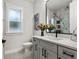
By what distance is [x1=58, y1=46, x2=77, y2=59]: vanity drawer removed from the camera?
1.17m

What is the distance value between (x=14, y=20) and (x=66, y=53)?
12.1 ft

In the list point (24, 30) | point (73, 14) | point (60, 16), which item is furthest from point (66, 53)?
point (24, 30)

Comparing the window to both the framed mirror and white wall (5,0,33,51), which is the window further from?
the framed mirror

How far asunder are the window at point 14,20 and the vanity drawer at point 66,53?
10.9 ft

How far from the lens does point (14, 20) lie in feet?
14.8

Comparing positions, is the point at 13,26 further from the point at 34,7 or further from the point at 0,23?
the point at 0,23

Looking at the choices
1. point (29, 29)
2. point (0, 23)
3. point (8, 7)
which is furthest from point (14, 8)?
point (0, 23)

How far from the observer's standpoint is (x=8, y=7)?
14.0 ft

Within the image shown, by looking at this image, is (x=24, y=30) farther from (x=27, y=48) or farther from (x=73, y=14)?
(x=73, y=14)

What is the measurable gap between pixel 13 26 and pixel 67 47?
3.65 metres

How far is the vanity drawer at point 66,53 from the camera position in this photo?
117 cm

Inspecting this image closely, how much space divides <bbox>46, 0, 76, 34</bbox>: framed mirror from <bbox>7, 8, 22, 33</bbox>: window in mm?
1948

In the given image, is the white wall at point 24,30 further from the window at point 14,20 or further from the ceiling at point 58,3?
the ceiling at point 58,3

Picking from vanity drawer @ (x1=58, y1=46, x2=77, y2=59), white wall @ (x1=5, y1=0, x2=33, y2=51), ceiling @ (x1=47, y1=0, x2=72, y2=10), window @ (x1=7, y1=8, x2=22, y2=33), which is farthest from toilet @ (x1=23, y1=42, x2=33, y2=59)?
vanity drawer @ (x1=58, y1=46, x2=77, y2=59)
